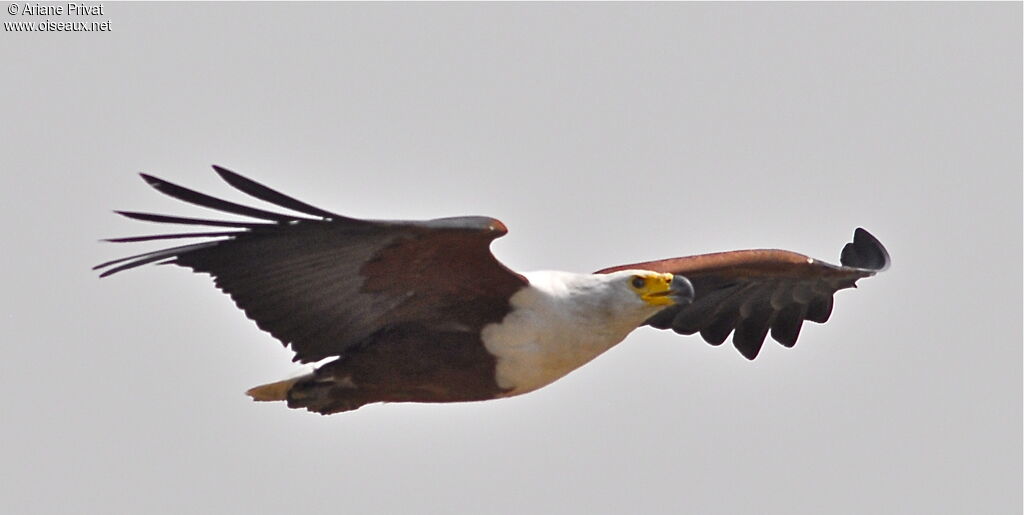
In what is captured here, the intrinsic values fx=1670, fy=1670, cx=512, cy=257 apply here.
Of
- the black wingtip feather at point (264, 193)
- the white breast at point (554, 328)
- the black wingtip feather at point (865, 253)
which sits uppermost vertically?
the black wingtip feather at point (264, 193)

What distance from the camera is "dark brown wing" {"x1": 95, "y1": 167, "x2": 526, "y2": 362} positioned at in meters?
8.88

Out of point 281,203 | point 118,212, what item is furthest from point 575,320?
point 118,212

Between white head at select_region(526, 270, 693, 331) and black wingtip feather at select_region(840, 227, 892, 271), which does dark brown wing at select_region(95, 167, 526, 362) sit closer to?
white head at select_region(526, 270, 693, 331)

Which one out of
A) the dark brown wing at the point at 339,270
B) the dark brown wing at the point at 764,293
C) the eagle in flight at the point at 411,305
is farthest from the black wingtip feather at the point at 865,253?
the dark brown wing at the point at 339,270

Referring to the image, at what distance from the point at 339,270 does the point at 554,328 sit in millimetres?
1298

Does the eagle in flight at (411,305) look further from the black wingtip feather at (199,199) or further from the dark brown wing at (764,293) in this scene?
the dark brown wing at (764,293)

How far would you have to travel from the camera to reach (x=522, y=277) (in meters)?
9.62

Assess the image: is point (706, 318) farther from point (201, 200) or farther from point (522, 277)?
point (201, 200)

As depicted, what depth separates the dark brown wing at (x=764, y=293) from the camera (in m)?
11.4

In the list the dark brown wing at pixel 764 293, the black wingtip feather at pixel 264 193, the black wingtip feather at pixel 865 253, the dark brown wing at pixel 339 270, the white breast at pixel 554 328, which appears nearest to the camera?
the black wingtip feather at pixel 264 193

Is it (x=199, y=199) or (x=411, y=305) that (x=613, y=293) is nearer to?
(x=411, y=305)

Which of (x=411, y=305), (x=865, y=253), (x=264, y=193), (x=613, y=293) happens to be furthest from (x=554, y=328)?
(x=865, y=253)

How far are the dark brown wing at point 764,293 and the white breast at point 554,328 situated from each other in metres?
1.58

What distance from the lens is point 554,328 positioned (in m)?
9.70
